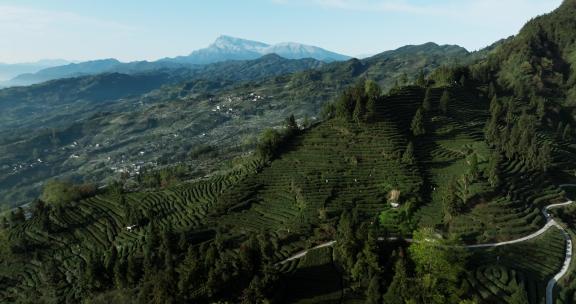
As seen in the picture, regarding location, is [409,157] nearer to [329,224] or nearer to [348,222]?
[329,224]

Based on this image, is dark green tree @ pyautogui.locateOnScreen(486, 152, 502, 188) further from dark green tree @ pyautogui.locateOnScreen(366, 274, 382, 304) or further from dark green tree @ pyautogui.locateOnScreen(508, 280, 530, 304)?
dark green tree @ pyautogui.locateOnScreen(366, 274, 382, 304)

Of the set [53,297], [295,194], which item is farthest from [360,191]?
[53,297]

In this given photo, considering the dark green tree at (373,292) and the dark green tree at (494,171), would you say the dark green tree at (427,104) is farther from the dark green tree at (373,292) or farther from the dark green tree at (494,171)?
the dark green tree at (373,292)

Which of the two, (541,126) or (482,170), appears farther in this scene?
(541,126)

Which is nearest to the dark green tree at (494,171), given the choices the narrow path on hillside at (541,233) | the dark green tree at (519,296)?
the narrow path on hillside at (541,233)

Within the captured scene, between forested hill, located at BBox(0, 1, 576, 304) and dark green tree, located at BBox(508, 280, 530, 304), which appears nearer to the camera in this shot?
dark green tree, located at BBox(508, 280, 530, 304)

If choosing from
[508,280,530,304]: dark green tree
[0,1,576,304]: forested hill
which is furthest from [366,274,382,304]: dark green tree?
[508,280,530,304]: dark green tree

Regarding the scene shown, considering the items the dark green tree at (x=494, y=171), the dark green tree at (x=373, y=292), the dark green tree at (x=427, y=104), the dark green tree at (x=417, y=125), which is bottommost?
the dark green tree at (x=373, y=292)

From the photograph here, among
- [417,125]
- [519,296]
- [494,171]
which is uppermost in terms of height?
[417,125]

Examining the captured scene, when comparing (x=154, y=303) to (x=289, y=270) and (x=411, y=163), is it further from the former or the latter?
(x=411, y=163)

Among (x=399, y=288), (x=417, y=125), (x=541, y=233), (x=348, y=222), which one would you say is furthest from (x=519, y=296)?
(x=417, y=125)

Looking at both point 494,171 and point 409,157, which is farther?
point 409,157
